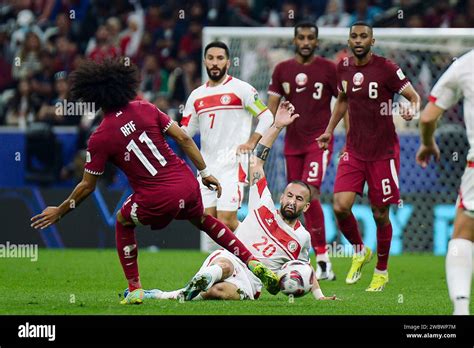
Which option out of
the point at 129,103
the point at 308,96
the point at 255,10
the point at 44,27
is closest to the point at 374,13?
the point at 255,10

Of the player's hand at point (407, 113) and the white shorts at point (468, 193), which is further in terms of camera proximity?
the player's hand at point (407, 113)

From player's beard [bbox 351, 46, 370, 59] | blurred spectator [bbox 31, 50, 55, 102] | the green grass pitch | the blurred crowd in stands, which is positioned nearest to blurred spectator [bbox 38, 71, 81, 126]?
the blurred crowd in stands

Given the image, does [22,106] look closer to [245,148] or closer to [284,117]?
[245,148]

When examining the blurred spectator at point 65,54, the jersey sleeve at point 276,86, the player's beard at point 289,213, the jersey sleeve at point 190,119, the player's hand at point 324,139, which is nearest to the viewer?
the player's beard at point 289,213

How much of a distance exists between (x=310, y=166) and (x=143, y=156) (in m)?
4.27

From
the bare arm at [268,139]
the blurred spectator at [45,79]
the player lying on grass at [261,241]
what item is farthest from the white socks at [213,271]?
the blurred spectator at [45,79]

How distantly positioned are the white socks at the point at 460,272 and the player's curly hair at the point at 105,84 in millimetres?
3028

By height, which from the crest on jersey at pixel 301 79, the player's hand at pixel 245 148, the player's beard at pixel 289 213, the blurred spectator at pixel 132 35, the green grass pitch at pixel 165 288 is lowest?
the green grass pitch at pixel 165 288

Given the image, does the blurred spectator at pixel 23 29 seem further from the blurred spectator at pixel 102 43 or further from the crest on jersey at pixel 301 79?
the crest on jersey at pixel 301 79

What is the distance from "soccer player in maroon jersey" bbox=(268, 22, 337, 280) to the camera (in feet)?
44.6

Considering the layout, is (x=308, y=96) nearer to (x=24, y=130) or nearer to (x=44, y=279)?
(x=44, y=279)

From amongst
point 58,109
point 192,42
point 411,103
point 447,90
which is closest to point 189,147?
point 447,90

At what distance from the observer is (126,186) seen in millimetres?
17672

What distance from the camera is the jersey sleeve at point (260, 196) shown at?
10.6 metres
